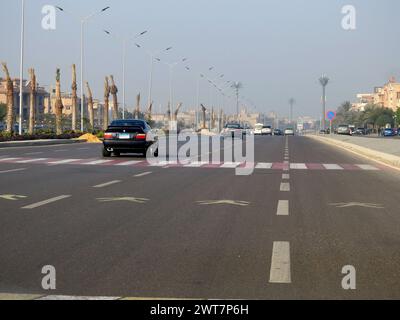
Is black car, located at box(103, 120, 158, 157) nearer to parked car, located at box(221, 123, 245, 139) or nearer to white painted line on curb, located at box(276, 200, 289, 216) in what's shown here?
white painted line on curb, located at box(276, 200, 289, 216)

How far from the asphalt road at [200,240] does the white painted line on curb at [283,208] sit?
49 mm

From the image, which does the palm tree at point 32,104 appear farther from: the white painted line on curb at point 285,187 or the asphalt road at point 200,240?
the white painted line on curb at point 285,187

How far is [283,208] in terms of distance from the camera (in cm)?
1203

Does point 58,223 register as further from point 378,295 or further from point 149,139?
point 149,139

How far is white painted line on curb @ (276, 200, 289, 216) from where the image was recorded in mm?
11347

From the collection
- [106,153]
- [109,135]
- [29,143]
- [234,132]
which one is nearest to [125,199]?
[109,135]

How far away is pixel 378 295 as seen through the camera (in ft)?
19.9

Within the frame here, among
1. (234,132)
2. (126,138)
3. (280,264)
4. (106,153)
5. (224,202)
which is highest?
(234,132)

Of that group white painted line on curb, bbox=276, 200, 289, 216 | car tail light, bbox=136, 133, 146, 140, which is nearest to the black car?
car tail light, bbox=136, 133, 146, 140

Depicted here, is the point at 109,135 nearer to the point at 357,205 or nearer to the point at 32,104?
the point at 357,205

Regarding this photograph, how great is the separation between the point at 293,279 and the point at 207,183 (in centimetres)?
1047

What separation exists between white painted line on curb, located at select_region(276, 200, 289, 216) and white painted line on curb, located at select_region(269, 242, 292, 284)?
2.80 meters

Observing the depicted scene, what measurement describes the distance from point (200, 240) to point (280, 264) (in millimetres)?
1620

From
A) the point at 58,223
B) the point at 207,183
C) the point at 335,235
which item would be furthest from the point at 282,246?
the point at 207,183
